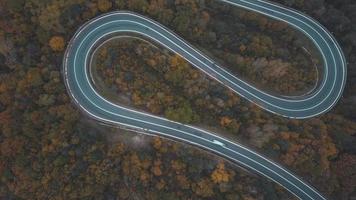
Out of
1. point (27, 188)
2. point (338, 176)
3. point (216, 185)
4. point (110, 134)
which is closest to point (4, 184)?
point (27, 188)

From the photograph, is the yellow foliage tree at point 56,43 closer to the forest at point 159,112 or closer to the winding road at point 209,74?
the forest at point 159,112

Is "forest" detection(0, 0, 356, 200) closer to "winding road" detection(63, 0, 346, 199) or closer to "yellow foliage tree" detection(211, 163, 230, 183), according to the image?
"yellow foliage tree" detection(211, 163, 230, 183)

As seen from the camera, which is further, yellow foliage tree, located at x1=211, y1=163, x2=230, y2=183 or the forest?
yellow foliage tree, located at x1=211, y1=163, x2=230, y2=183

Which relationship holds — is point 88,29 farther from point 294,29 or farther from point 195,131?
point 294,29

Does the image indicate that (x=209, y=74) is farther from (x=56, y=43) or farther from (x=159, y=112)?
(x=56, y=43)

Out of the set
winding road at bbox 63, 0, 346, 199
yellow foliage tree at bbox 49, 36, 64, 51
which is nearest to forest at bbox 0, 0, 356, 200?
yellow foliage tree at bbox 49, 36, 64, 51

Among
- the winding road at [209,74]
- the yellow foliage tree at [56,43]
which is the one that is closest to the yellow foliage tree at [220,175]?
the winding road at [209,74]
